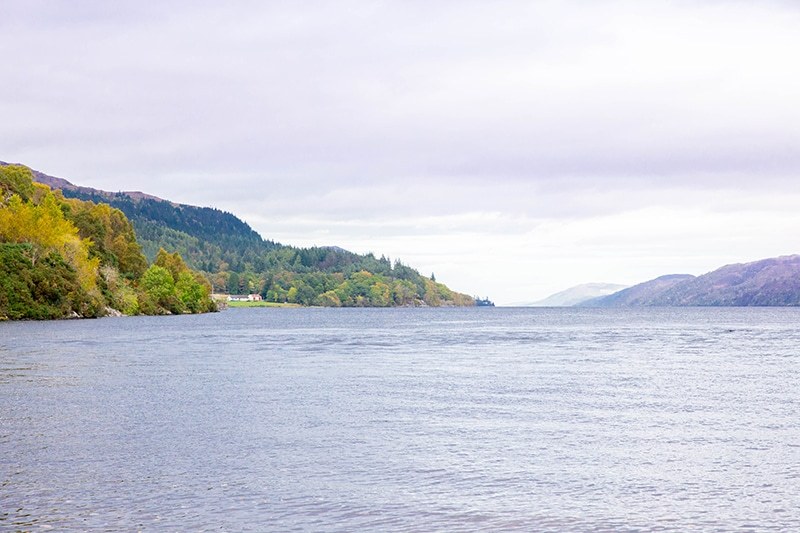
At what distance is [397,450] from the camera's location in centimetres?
2842

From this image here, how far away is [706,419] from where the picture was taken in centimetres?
3572

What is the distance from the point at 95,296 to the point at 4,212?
2717 cm

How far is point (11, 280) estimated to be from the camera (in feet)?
480

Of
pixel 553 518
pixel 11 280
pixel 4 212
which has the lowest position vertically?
pixel 553 518

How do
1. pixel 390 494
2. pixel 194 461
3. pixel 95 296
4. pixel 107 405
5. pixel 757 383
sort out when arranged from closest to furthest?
1. pixel 390 494
2. pixel 194 461
3. pixel 107 405
4. pixel 757 383
5. pixel 95 296

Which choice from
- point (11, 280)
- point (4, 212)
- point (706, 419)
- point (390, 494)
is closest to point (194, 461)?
point (390, 494)

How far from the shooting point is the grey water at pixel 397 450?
20.7 meters

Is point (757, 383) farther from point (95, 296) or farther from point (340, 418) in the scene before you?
point (95, 296)

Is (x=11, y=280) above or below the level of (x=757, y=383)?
above

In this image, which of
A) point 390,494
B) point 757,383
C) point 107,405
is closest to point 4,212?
point 107,405

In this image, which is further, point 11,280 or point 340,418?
point 11,280

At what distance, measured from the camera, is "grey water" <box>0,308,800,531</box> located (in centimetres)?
2072

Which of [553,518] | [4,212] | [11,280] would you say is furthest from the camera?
[4,212]

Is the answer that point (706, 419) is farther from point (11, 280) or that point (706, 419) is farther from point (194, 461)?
point (11, 280)
